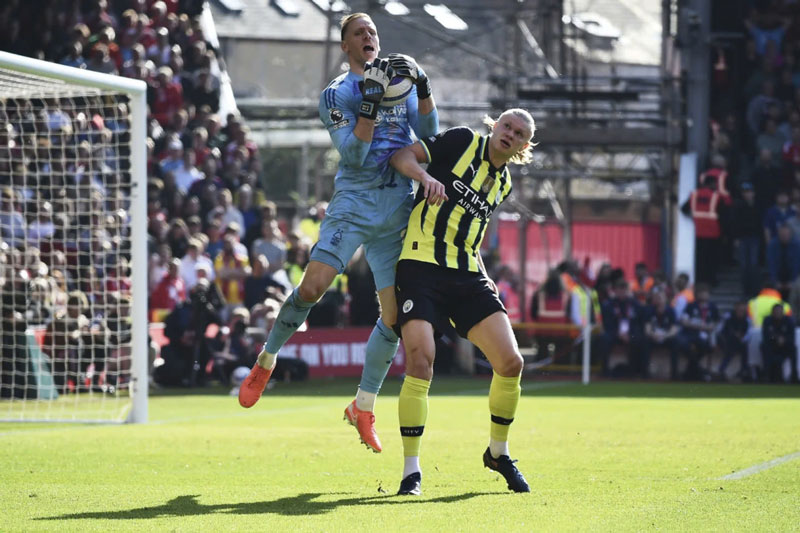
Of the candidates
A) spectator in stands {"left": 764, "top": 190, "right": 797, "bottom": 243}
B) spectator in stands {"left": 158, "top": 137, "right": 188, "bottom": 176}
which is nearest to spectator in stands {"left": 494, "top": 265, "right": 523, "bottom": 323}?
spectator in stands {"left": 764, "top": 190, "right": 797, "bottom": 243}

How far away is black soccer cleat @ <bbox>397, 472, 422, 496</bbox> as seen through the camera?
7406 millimetres

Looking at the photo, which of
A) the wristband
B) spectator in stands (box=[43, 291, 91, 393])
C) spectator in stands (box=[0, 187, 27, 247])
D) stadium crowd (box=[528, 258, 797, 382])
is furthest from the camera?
stadium crowd (box=[528, 258, 797, 382])

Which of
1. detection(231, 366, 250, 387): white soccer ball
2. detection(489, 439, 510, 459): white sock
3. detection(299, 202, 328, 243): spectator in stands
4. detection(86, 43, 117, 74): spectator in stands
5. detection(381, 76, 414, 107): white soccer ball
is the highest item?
detection(86, 43, 117, 74): spectator in stands

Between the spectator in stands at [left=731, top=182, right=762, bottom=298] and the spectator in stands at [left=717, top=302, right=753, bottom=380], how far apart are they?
1.52 m

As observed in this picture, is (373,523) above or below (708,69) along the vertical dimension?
below

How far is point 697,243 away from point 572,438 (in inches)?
589

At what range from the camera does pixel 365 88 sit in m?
7.68

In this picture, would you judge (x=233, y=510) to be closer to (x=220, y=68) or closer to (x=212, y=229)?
(x=212, y=229)

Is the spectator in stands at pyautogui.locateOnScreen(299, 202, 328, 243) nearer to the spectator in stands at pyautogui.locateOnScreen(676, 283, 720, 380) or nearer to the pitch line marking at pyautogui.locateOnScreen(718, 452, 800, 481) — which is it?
the spectator in stands at pyautogui.locateOnScreen(676, 283, 720, 380)

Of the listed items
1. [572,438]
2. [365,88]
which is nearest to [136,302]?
[572,438]

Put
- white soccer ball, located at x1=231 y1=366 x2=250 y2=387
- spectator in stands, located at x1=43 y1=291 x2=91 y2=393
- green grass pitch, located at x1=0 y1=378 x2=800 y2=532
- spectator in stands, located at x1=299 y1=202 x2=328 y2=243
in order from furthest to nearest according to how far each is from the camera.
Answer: spectator in stands, located at x1=299 y1=202 x2=328 y2=243
white soccer ball, located at x1=231 y1=366 x2=250 y2=387
spectator in stands, located at x1=43 y1=291 x2=91 y2=393
green grass pitch, located at x1=0 y1=378 x2=800 y2=532

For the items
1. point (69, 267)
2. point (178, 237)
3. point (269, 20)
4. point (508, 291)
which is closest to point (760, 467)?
point (69, 267)

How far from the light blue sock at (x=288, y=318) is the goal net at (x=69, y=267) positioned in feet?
13.7

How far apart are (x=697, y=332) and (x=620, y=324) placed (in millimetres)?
1254
